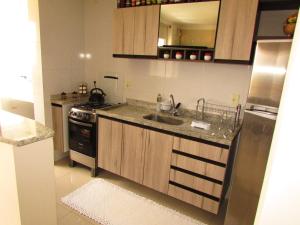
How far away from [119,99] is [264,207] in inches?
105

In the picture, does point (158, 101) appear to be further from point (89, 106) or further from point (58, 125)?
point (58, 125)

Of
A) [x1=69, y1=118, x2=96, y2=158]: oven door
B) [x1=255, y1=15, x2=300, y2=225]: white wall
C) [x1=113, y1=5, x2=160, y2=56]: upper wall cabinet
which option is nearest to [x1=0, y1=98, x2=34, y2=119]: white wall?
[x1=69, y1=118, x2=96, y2=158]: oven door

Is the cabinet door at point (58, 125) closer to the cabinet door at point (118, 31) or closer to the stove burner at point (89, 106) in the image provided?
the stove burner at point (89, 106)

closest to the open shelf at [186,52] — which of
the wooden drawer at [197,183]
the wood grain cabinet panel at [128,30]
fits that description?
the wood grain cabinet panel at [128,30]

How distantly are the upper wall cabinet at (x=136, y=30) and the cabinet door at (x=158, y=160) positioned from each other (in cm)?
99

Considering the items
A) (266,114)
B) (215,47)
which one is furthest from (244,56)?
(266,114)

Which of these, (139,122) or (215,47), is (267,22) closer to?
(215,47)

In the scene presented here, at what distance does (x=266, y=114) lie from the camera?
1.57 metres

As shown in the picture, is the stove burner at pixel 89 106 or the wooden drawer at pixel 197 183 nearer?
the wooden drawer at pixel 197 183

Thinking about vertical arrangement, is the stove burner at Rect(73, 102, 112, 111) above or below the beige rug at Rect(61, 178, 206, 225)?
above

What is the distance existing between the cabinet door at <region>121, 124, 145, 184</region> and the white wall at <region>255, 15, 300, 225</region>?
1696 mm

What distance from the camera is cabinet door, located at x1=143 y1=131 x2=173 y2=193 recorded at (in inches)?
87.6

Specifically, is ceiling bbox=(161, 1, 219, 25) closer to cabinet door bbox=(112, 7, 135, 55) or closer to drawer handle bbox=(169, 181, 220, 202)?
cabinet door bbox=(112, 7, 135, 55)

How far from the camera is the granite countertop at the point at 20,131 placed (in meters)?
1.17
